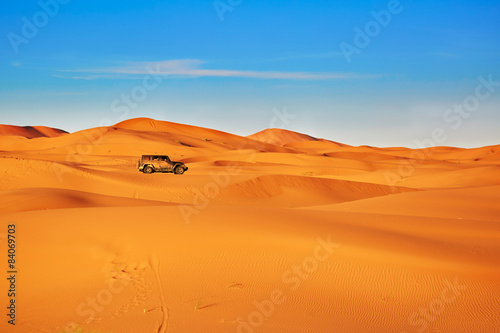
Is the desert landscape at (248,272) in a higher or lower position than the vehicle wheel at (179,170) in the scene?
lower

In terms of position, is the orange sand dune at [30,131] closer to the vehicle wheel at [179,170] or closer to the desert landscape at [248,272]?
the vehicle wheel at [179,170]

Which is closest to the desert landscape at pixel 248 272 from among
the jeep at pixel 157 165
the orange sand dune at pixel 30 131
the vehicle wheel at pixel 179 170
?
the jeep at pixel 157 165

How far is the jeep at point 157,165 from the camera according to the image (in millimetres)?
31797

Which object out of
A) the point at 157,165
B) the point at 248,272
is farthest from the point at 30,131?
the point at 248,272

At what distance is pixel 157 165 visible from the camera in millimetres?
32125

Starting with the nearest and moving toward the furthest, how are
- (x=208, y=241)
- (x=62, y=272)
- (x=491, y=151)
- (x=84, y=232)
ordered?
1. (x=62, y=272)
2. (x=208, y=241)
3. (x=84, y=232)
4. (x=491, y=151)

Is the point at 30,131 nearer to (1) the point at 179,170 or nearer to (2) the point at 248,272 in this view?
(1) the point at 179,170

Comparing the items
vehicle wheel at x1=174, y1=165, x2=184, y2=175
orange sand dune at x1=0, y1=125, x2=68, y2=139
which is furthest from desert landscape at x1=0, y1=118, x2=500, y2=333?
orange sand dune at x1=0, y1=125, x2=68, y2=139

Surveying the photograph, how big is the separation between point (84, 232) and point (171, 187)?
1698 cm

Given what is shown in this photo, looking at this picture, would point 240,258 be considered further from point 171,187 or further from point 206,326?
point 171,187

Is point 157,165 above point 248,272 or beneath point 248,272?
above

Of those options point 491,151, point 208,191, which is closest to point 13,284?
point 208,191

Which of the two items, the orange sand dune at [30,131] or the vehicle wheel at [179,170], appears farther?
the orange sand dune at [30,131]

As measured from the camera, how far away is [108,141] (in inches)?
3000
